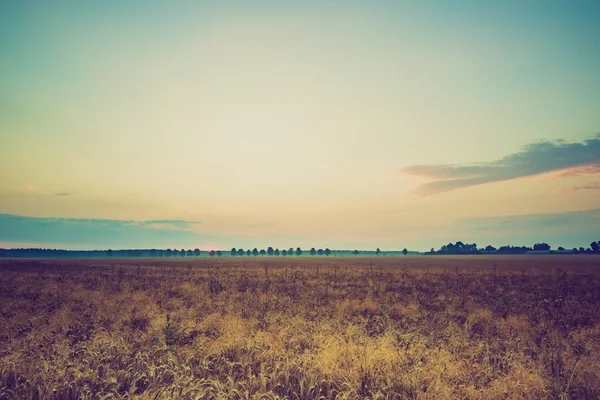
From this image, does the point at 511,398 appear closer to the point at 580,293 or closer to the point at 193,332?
the point at 193,332

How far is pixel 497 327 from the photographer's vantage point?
1216cm

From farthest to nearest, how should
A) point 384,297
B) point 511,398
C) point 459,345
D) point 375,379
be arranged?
point 384,297, point 459,345, point 375,379, point 511,398

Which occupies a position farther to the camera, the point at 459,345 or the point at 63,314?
the point at 63,314

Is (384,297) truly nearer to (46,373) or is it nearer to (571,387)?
(571,387)

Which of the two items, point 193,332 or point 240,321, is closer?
point 193,332

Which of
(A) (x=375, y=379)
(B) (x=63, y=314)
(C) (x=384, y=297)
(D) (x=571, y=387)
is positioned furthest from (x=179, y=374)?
(C) (x=384, y=297)

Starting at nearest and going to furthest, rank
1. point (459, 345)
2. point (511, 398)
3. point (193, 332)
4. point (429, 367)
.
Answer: point (511, 398), point (429, 367), point (459, 345), point (193, 332)

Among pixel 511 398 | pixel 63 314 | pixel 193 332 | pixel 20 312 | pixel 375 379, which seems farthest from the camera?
pixel 20 312

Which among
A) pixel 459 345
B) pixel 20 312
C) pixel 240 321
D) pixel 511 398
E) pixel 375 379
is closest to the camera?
pixel 511 398

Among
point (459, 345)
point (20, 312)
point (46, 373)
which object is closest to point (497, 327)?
point (459, 345)

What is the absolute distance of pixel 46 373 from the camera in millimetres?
6434

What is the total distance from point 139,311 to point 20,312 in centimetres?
431

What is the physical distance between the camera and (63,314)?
12.9 meters

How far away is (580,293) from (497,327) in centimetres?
1340
